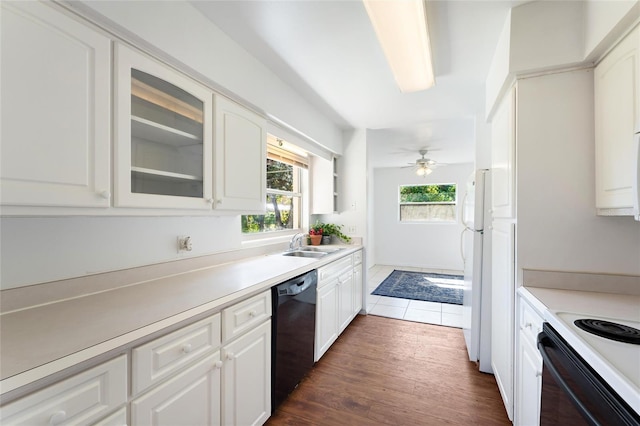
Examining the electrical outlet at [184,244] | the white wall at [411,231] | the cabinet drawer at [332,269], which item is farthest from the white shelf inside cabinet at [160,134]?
the white wall at [411,231]

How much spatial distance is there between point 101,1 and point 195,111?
55 cm

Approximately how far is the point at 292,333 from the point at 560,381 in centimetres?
140

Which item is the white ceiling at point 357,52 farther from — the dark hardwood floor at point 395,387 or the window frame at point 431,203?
the window frame at point 431,203

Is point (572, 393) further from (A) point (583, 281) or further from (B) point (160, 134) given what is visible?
(B) point (160, 134)

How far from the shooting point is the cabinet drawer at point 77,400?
0.65m

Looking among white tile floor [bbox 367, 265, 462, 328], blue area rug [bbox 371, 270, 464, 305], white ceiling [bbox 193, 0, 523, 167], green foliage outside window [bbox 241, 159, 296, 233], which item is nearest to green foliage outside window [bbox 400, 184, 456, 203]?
blue area rug [bbox 371, 270, 464, 305]

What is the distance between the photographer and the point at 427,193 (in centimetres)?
649

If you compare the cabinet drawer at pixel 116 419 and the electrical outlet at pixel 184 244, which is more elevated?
the electrical outlet at pixel 184 244

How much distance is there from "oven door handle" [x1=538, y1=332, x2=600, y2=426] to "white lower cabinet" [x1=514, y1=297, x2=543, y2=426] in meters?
0.16

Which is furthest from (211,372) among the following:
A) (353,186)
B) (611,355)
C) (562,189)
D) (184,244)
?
(353,186)

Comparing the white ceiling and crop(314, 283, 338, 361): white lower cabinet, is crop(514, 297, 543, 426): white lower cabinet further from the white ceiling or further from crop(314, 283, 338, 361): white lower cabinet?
the white ceiling

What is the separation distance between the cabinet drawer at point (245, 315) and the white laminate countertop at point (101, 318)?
50 mm

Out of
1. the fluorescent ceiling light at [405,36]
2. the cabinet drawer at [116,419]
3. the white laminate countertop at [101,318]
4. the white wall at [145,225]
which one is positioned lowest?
the cabinet drawer at [116,419]

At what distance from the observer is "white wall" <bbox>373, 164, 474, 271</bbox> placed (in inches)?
243
